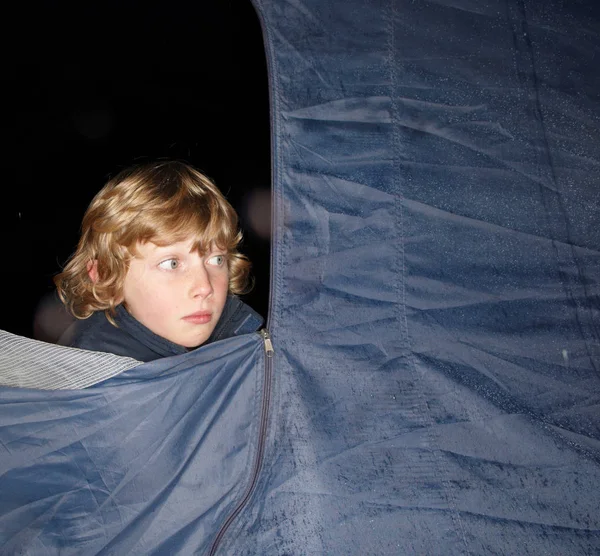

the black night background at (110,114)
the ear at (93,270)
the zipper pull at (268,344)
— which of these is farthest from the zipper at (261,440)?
the black night background at (110,114)

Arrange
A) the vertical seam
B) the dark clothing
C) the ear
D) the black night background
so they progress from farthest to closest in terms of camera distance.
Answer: the black night background, the ear, the dark clothing, the vertical seam

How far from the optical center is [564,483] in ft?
2.73

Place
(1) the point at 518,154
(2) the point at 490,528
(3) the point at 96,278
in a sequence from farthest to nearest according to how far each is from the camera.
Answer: (3) the point at 96,278, (1) the point at 518,154, (2) the point at 490,528

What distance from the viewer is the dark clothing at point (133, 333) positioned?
3.68 feet

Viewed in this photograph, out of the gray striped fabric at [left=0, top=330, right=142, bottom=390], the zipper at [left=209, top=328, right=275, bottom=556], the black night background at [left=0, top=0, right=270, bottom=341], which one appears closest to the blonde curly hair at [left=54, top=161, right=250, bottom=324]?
the gray striped fabric at [left=0, top=330, right=142, bottom=390]

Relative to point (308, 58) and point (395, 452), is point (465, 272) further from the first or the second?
point (308, 58)

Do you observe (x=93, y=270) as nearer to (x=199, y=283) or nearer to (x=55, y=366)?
(x=199, y=283)

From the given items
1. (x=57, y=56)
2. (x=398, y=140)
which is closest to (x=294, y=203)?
(x=398, y=140)

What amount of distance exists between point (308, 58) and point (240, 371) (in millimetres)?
451

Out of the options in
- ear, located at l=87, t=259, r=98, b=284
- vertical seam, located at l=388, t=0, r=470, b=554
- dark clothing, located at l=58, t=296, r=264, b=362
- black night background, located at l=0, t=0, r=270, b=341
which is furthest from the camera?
black night background, located at l=0, t=0, r=270, b=341

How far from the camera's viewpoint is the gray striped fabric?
0.86 meters

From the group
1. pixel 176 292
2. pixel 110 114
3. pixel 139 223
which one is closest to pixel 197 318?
pixel 176 292

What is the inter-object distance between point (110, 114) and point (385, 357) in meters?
1.42

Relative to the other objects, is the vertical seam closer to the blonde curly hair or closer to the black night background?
the blonde curly hair
